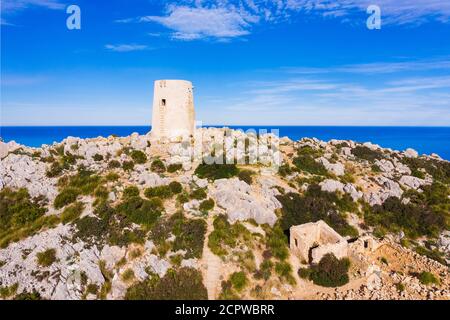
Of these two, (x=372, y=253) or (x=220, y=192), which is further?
(x=220, y=192)

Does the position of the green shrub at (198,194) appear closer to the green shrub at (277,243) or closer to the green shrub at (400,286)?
the green shrub at (277,243)

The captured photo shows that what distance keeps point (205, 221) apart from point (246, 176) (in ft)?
26.6

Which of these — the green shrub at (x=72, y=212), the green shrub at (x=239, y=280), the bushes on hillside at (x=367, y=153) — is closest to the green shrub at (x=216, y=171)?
the green shrub at (x=72, y=212)

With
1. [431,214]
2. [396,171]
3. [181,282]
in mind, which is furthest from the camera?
[396,171]

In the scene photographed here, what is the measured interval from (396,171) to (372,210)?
1264 cm

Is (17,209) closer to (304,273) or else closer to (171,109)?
(171,109)

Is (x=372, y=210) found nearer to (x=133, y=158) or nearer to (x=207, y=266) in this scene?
(x=207, y=266)

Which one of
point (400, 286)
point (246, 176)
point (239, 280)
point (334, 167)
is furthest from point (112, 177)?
point (400, 286)

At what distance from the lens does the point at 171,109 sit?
41.1 m

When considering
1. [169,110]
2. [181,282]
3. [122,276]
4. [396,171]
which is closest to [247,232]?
[181,282]

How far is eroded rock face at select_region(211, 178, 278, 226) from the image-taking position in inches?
1174
